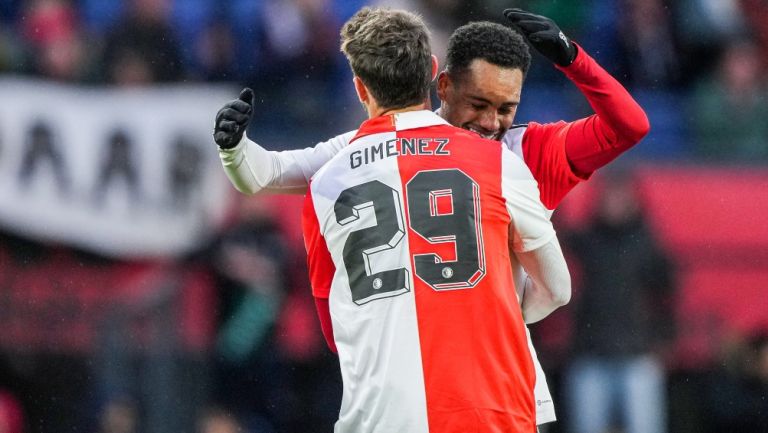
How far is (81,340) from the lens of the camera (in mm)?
7227

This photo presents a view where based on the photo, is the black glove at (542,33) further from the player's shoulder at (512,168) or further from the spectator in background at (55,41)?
the spectator in background at (55,41)

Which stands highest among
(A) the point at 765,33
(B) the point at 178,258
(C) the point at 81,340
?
(A) the point at 765,33

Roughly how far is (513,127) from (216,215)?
3967 millimetres

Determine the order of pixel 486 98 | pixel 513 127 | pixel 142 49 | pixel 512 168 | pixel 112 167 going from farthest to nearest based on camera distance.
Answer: pixel 142 49 → pixel 112 167 → pixel 513 127 → pixel 486 98 → pixel 512 168

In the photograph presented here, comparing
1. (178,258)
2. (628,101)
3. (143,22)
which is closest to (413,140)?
(628,101)

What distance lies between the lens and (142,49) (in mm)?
7488

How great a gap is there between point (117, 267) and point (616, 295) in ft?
9.87

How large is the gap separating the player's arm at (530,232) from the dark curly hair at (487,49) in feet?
1.82

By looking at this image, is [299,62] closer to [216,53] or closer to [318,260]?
[216,53]

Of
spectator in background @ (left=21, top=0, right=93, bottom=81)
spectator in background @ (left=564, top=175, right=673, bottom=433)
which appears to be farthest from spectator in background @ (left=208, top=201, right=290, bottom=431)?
spectator in background @ (left=564, top=175, right=673, bottom=433)

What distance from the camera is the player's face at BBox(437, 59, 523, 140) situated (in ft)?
10.9

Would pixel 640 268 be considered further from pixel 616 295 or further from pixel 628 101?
pixel 628 101

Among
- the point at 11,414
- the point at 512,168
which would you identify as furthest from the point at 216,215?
the point at 512,168

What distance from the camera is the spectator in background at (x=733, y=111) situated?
7.46 m
